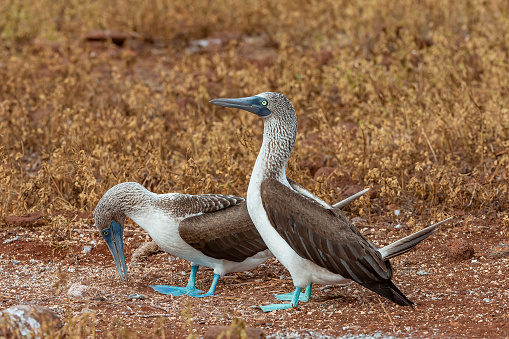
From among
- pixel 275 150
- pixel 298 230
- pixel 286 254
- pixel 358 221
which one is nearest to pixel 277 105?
pixel 275 150

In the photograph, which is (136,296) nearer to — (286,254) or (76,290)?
(76,290)

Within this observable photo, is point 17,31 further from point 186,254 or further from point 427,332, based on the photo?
point 427,332

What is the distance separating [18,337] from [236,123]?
4501 millimetres

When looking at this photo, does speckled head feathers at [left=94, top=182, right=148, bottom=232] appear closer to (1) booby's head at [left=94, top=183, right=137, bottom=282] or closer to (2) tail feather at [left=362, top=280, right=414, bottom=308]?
(1) booby's head at [left=94, top=183, right=137, bottom=282]

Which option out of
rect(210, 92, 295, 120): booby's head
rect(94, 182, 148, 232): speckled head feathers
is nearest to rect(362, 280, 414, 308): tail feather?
rect(210, 92, 295, 120): booby's head

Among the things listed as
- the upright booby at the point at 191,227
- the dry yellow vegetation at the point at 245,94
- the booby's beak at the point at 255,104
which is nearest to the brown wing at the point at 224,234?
the upright booby at the point at 191,227

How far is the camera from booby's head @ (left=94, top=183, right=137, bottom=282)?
4.94 m

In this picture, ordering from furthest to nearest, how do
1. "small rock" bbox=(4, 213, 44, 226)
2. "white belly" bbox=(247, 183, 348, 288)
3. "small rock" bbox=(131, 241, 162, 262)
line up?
1. "small rock" bbox=(4, 213, 44, 226)
2. "small rock" bbox=(131, 241, 162, 262)
3. "white belly" bbox=(247, 183, 348, 288)

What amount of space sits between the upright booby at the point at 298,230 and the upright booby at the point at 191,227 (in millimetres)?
289

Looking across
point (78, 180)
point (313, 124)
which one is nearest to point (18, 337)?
point (78, 180)

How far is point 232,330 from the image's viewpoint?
3281 millimetres

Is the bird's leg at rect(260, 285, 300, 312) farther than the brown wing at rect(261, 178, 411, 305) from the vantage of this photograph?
Yes

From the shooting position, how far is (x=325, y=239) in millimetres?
4406

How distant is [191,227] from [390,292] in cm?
133
